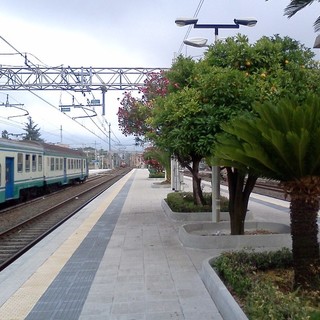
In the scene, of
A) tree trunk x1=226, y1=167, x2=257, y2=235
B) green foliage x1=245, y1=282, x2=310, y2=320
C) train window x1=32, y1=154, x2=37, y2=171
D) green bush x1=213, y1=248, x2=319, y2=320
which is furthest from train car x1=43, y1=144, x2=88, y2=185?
green foliage x1=245, y1=282, x2=310, y2=320

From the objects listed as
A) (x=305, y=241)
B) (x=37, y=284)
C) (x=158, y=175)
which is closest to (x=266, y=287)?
(x=305, y=241)

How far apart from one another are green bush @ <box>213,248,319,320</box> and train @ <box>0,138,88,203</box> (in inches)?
493

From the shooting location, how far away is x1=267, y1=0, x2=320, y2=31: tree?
5.94 m

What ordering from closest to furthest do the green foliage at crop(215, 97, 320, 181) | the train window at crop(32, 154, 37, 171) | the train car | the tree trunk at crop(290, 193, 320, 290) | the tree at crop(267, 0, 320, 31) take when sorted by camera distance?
the green foliage at crop(215, 97, 320, 181)
the tree trunk at crop(290, 193, 320, 290)
the tree at crop(267, 0, 320, 31)
the train window at crop(32, 154, 37, 171)
the train car

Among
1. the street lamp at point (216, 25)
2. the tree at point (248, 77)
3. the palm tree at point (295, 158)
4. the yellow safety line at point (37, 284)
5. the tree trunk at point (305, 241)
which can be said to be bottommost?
the yellow safety line at point (37, 284)

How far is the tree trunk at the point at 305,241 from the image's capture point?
547 cm

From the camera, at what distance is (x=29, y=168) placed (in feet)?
70.5

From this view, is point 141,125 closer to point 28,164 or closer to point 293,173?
point 28,164

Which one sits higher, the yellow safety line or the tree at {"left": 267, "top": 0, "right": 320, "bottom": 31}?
the tree at {"left": 267, "top": 0, "right": 320, "bottom": 31}

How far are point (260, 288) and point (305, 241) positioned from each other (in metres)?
1.10

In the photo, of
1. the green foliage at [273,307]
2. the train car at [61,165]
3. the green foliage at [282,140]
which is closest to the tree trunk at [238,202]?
the green foliage at [282,140]

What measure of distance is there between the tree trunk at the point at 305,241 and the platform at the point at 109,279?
1151 mm

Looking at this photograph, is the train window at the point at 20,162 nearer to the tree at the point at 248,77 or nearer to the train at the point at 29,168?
the train at the point at 29,168

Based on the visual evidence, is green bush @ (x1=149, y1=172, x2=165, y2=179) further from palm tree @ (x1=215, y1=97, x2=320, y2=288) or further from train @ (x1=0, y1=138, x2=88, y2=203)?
palm tree @ (x1=215, y1=97, x2=320, y2=288)
